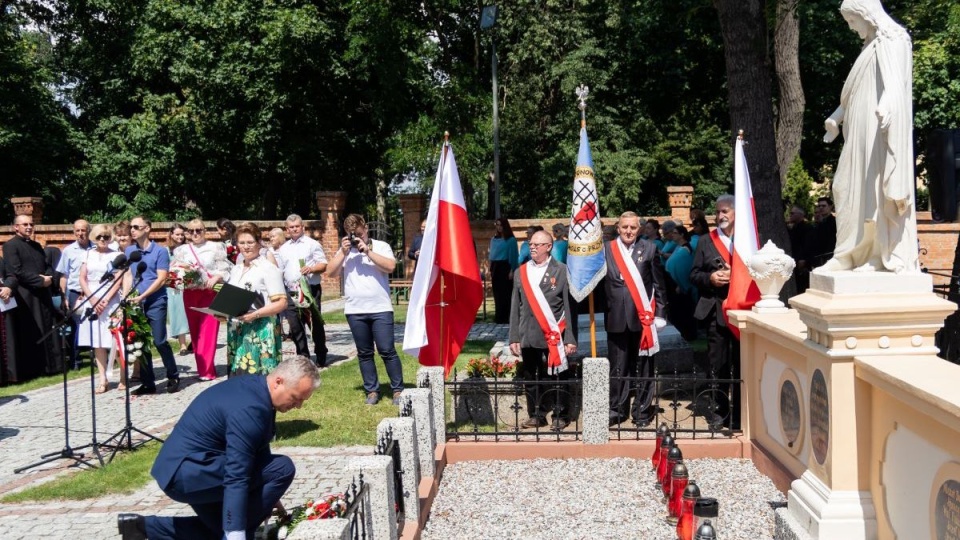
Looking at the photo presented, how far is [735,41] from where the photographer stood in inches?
422

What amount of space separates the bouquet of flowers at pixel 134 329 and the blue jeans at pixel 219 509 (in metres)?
4.51

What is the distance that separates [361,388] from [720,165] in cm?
2176

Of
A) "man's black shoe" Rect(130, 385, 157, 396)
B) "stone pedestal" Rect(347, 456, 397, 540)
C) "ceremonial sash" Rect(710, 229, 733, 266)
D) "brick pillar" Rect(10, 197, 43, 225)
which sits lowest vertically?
"man's black shoe" Rect(130, 385, 157, 396)

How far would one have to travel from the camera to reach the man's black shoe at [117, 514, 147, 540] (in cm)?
507

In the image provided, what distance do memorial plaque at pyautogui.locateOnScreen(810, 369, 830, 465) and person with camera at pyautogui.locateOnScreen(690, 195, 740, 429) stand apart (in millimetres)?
2894

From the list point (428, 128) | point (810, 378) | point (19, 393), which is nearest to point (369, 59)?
point (428, 128)

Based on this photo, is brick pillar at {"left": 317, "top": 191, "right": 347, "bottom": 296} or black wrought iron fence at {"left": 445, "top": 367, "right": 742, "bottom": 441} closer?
black wrought iron fence at {"left": 445, "top": 367, "right": 742, "bottom": 441}

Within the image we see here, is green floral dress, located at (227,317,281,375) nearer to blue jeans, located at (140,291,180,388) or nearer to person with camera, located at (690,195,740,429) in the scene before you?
blue jeans, located at (140,291,180,388)

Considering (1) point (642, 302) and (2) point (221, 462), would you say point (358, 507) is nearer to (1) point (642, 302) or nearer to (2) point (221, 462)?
(2) point (221, 462)

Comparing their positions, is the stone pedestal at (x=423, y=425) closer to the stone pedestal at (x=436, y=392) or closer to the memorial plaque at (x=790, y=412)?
the stone pedestal at (x=436, y=392)

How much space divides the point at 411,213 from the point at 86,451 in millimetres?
14043

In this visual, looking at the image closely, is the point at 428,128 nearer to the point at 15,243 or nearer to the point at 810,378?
the point at 15,243

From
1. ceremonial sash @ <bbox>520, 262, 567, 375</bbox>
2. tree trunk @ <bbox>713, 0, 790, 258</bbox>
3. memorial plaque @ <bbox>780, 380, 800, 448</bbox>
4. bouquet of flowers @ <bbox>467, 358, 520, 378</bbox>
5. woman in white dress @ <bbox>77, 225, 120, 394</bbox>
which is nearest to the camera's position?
memorial plaque @ <bbox>780, 380, 800, 448</bbox>

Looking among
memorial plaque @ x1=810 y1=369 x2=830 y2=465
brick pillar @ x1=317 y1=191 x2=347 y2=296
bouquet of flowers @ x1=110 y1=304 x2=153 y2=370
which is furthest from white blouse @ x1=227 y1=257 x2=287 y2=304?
brick pillar @ x1=317 y1=191 x2=347 y2=296
